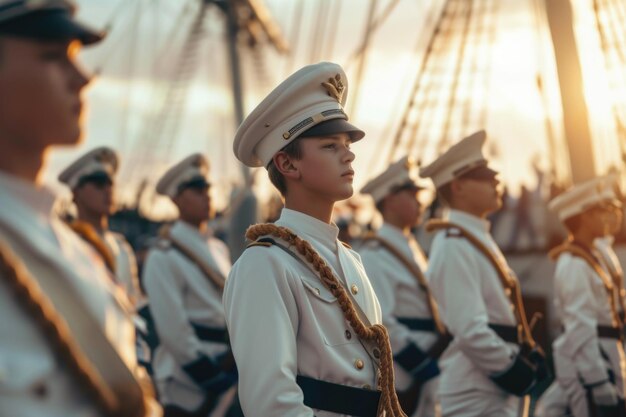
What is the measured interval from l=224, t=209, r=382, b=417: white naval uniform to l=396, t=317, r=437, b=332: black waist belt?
2577 millimetres

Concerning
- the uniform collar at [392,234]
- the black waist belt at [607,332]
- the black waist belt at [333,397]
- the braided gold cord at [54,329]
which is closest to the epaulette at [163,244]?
the uniform collar at [392,234]

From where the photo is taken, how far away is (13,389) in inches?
53.4

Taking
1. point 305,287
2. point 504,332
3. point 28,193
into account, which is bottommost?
point 504,332

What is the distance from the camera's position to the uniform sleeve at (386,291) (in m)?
5.00

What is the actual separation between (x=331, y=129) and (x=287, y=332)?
636mm

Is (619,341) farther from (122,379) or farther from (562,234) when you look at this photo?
(562,234)

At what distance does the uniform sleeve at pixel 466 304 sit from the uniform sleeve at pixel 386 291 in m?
0.55

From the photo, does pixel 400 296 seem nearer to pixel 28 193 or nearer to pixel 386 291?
pixel 386 291

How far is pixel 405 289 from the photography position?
5340 millimetres

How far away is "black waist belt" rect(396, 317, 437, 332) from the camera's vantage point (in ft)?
17.1

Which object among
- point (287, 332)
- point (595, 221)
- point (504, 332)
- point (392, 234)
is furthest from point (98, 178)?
point (287, 332)

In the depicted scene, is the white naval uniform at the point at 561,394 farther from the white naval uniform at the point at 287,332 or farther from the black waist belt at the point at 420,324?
the white naval uniform at the point at 287,332

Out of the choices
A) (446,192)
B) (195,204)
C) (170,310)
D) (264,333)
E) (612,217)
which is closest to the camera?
(264,333)

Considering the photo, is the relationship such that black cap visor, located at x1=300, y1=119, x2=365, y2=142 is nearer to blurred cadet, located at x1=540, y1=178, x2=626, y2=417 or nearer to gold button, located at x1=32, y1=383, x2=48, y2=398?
gold button, located at x1=32, y1=383, x2=48, y2=398
